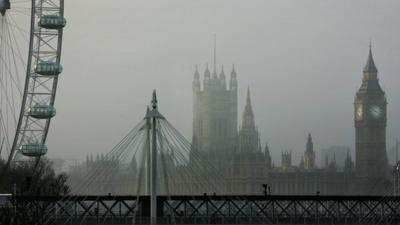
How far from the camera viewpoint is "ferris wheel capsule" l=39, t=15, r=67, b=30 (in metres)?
107

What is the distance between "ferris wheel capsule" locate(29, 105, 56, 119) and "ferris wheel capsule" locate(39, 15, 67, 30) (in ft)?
27.6

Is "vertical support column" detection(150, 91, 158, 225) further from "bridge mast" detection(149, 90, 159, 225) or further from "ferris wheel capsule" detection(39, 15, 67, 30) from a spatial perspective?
"ferris wheel capsule" detection(39, 15, 67, 30)

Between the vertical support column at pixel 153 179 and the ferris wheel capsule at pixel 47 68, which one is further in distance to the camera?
the ferris wheel capsule at pixel 47 68

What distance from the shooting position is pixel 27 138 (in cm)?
11106

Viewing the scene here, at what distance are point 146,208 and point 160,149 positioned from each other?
7.01 m

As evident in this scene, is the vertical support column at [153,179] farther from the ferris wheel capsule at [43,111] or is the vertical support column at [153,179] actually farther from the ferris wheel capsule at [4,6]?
the ferris wheel capsule at [43,111]

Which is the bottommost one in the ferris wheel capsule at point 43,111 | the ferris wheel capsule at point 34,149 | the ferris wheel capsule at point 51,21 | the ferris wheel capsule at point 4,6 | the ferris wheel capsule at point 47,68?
the ferris wheel capsule at point 34,149

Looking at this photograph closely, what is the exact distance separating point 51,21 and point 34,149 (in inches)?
527

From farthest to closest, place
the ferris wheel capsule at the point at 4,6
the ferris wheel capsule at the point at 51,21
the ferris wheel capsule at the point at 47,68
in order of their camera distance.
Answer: the ferris wheel capsule at the point at 47,68 < the ferris wheel capsule at the point at 51,21 < the ferris wheel capsule at the point at 4,6

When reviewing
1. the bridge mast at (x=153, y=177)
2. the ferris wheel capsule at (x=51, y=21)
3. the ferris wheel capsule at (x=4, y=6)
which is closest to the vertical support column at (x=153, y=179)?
the bridge mast at (x=153, y=177)

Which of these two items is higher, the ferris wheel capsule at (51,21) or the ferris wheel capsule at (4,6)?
the ferris wheel capsule at (51,21)

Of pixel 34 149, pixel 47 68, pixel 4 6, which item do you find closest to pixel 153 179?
pixel 4 6

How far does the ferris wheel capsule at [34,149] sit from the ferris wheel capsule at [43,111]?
2.99 meters

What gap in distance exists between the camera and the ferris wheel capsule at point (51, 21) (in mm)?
106656
